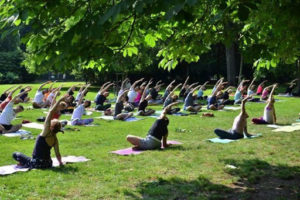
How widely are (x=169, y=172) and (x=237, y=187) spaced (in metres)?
1.60

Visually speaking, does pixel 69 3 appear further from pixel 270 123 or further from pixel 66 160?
pixel 270 123

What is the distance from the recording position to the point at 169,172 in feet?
27.9

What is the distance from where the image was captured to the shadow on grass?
7.01 m

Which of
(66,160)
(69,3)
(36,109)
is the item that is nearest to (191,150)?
(66,160)

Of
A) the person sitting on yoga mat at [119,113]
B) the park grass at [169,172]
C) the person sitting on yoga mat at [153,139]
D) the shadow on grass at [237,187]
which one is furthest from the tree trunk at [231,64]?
the shadow on grass at [237,187]

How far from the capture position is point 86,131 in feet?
46.4

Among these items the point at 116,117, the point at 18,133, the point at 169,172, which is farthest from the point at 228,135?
the point at 18,133

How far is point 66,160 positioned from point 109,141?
285 centimetres

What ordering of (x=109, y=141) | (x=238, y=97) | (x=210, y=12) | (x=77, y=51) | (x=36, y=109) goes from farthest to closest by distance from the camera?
(x=238, y=97), (x=36, y=109), (x=109, y=141), (x=210, y=12), (x=77, y=51)

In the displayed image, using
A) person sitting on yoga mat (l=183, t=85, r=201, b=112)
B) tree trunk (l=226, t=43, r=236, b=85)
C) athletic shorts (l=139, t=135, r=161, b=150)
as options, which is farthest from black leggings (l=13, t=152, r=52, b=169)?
tree trunk (l=226, t=43, r=236, b=85)

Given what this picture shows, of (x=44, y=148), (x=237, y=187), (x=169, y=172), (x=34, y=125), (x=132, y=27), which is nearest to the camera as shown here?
(x=132, y=27)

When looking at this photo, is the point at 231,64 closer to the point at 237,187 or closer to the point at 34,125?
the point at 34,125

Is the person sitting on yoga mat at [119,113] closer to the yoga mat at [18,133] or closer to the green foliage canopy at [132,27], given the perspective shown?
the yoga mat at [18,133]

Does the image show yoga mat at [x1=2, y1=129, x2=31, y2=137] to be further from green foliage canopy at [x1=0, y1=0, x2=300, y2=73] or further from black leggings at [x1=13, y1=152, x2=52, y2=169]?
green foliage canopy at [x1=0, y1=0, x2=300, y2=73]
